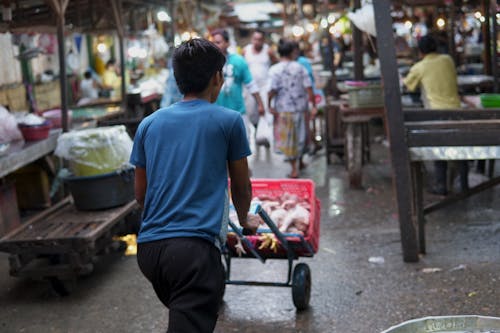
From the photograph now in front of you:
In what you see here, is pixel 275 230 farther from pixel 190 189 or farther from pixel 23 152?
pixel 23 152

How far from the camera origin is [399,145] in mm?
6352

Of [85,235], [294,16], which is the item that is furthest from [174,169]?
[294,16]

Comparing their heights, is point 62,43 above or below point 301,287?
above

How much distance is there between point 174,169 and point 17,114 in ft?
21.7

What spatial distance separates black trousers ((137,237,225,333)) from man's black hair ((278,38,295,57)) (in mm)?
7411

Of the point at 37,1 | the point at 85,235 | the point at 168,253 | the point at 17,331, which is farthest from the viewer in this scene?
the point at 37,1

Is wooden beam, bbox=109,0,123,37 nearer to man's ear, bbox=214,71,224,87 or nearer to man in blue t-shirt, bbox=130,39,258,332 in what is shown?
man's ear, bbox=214,71,224,87

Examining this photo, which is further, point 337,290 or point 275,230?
point 337,290

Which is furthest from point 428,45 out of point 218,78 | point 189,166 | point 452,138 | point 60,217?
point 189,166

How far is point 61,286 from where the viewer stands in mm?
6215

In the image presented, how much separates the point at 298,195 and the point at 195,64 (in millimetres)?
3090

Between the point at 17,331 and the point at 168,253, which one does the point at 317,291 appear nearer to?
the point at 17,331

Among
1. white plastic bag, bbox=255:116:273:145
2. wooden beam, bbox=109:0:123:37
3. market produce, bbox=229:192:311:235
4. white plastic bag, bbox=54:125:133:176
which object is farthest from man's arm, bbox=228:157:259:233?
wooden beam, bbox=109:0:123:37

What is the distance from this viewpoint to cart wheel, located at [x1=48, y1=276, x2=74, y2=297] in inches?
243
